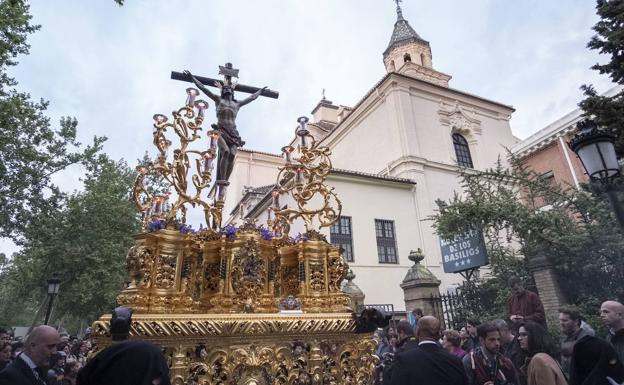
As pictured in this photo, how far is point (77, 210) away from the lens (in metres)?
20.2

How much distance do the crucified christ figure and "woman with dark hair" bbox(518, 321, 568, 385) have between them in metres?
4.06

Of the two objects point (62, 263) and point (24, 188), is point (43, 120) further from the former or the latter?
point (62, 263)

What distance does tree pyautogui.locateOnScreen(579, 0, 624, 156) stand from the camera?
788 cm

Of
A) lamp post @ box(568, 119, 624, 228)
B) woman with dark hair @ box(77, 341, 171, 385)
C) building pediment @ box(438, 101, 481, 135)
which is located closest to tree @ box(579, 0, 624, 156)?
lamp post @ box(568, 119, 624, 228)

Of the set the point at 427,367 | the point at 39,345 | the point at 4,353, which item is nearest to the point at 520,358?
the point at 427,367

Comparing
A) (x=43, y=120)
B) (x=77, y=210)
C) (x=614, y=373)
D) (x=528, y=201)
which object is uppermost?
(x=43, y=120)

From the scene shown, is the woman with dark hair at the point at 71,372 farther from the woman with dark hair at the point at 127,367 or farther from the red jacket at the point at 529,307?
the red jacket at the point at 529,307

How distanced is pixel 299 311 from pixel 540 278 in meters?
7.37

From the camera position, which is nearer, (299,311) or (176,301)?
(176,301)

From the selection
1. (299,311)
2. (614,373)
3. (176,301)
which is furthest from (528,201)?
(176,301)

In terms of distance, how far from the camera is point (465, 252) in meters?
11.0

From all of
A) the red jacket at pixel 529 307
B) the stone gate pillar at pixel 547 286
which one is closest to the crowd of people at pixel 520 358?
the red jacket at pixel 529 307

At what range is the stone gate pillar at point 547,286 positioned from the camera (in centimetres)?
852

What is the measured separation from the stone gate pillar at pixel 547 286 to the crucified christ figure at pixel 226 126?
7.79 metres
